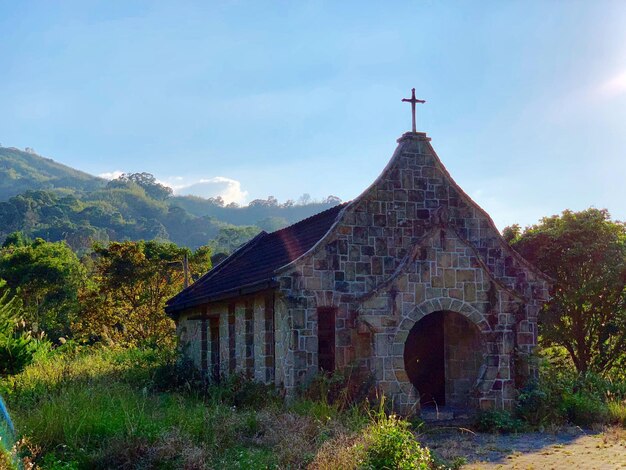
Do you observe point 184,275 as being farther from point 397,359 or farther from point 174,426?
point 174,426

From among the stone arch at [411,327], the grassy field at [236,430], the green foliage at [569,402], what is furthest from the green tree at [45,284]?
the green foliage at [569,402]

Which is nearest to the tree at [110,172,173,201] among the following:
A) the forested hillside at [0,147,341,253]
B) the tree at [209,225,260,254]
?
the forested hillside at [0,147,341,253]

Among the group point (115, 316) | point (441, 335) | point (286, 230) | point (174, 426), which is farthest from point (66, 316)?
point (174, 426)

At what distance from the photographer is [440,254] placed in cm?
1645

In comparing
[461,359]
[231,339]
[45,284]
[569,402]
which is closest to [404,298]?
[461,359]

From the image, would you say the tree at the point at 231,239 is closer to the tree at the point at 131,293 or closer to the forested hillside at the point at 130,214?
the forested hillside at the point at 130,214

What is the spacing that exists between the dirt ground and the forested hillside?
59.4 m

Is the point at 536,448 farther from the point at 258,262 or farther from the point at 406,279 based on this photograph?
the point at 258,262

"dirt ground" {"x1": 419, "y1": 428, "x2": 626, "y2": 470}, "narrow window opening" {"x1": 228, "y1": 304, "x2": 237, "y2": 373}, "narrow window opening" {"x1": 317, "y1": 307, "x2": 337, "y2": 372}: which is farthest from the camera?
"narrow window opening" {"x1": 228, "y1": 304, "x2": 237, "y2": 373}

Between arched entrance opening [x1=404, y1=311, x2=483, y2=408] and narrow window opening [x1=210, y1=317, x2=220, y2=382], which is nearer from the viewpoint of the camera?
arched entrance opening [x1=404, y1=311, x2=483, y2=408]

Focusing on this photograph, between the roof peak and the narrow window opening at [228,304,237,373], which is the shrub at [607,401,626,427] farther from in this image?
the narrow window opening at [228,304,237,373]

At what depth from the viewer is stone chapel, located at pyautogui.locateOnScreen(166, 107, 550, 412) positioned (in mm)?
15711

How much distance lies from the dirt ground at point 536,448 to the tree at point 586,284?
21.3 feet

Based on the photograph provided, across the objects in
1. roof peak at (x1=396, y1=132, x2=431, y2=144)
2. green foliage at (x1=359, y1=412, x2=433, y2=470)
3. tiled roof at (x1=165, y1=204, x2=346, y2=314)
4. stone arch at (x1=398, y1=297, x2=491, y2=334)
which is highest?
roof peak at (x1=396, y1=132, x2=431, y2=144)
